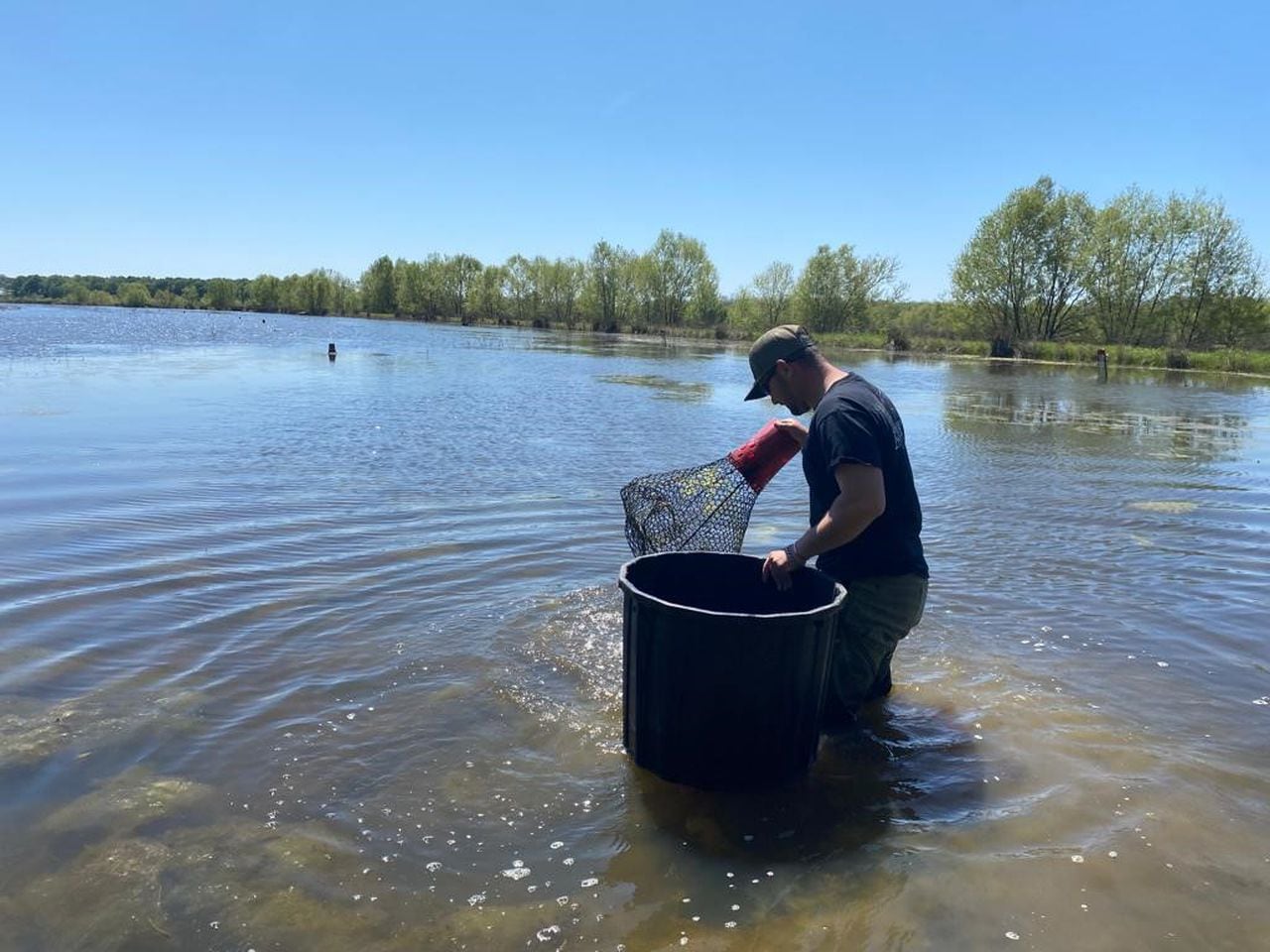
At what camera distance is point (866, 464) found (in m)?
3.88

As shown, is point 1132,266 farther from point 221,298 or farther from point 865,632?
point 221,298

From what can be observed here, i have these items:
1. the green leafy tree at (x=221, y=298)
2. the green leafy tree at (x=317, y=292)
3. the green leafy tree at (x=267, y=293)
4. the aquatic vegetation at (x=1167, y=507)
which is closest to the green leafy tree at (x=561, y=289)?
the green leafy tree at (x=317, y=292)

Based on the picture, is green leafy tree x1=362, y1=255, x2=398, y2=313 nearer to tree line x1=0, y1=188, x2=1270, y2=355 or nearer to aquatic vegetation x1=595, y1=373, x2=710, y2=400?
tree line x1=0, y1=188, x2=1270, y2=355

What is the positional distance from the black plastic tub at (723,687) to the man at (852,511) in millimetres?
343

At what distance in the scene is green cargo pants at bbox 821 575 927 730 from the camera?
174 inches

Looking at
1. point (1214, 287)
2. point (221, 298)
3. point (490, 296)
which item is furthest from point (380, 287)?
point (1214, 287)

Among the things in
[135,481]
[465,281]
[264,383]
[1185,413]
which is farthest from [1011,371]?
[465,281]

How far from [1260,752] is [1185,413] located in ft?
76.3

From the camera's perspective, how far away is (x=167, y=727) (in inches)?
174

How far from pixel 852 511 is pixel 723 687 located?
102cm

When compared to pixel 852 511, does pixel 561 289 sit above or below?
above

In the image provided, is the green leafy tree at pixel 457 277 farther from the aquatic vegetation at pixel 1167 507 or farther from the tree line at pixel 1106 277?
the aquatic vegetation at pixel 1167 507

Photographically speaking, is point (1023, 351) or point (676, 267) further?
point (676, 267)

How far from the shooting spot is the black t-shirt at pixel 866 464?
153 inches
